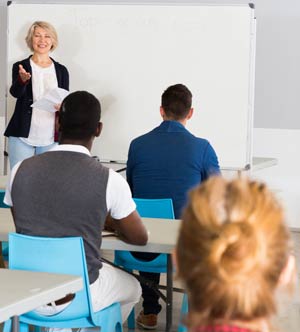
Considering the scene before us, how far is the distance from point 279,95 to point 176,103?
3.02 metres

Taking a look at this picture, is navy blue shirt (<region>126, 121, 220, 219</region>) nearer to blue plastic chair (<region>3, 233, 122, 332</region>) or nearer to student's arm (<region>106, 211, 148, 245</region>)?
student's arm (<region>106, 211, 148, 245</region>)

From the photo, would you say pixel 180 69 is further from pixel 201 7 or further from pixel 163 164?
pixel 163 164

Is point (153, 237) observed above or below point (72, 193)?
below

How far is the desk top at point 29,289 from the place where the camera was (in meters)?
2.27

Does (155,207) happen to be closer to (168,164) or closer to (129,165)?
(168,164)

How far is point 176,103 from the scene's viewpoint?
4.31 meters

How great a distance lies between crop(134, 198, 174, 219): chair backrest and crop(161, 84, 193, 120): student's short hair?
59cm

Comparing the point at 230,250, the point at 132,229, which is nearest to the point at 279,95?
the point at 132,229

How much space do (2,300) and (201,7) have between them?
4553mm

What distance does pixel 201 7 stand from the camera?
6418 mm

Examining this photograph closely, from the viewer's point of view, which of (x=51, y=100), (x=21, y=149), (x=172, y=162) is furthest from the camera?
(x=21, y=149)

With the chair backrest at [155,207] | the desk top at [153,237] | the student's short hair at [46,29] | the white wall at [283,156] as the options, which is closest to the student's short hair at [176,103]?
the chair backrest at [155,207]

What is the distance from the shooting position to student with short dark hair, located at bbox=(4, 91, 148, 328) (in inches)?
114

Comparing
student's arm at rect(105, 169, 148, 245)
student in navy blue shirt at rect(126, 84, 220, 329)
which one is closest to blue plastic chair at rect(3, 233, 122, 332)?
student's arm at rect(105, 169, 148, 245)
